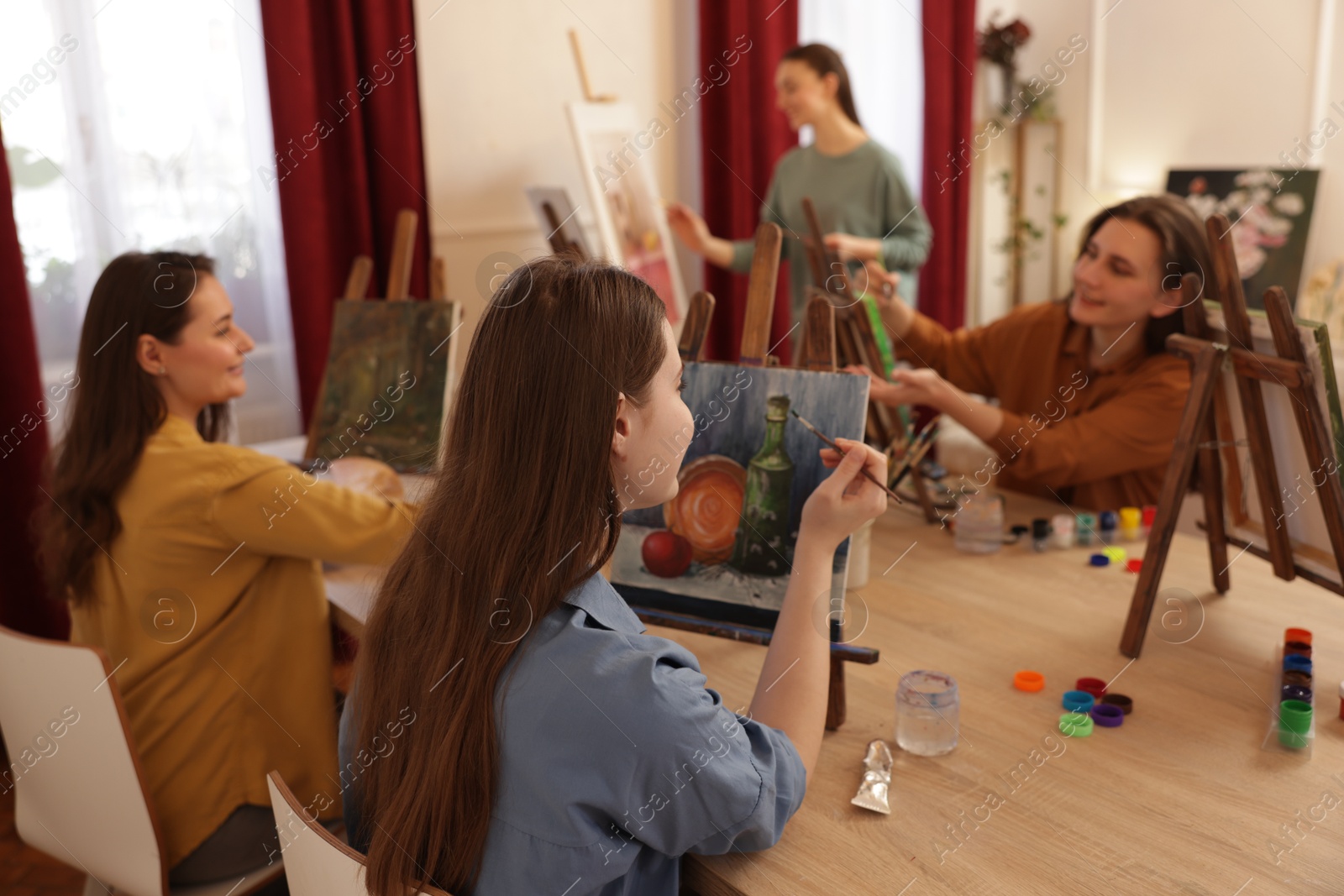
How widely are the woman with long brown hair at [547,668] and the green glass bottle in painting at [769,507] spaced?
1.38 ft

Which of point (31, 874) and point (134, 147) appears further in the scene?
point (134, 147)

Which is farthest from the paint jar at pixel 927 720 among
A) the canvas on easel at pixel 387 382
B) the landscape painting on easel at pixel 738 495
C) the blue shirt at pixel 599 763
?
the canvas on easel at pixel 387 382

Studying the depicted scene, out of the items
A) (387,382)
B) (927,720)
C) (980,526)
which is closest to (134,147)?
(387,382)

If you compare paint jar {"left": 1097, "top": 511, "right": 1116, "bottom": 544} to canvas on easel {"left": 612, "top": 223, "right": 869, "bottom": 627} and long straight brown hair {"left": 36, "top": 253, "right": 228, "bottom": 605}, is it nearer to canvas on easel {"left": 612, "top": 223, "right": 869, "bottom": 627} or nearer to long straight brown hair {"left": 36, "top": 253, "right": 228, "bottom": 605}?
canvas on easel {"left": 612, "top": 223, "right": 869, "bottom": 627}

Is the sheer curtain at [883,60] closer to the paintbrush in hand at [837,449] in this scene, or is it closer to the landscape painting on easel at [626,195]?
the landscape painting on easel at [626,195]

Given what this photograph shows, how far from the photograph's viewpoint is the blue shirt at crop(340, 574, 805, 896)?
968 mm

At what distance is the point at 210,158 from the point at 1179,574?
2.66m

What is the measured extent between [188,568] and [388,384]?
871 millimetres

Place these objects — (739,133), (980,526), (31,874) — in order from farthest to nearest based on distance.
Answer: (739,133) → (31,874) → (980,526)

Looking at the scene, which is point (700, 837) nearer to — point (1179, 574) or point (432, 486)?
point (432, 486)

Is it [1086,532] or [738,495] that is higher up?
[738,495]

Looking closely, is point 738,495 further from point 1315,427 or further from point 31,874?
point 31,874

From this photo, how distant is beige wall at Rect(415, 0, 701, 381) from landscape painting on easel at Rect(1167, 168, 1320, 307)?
2.25m

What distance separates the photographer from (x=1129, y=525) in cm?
206
